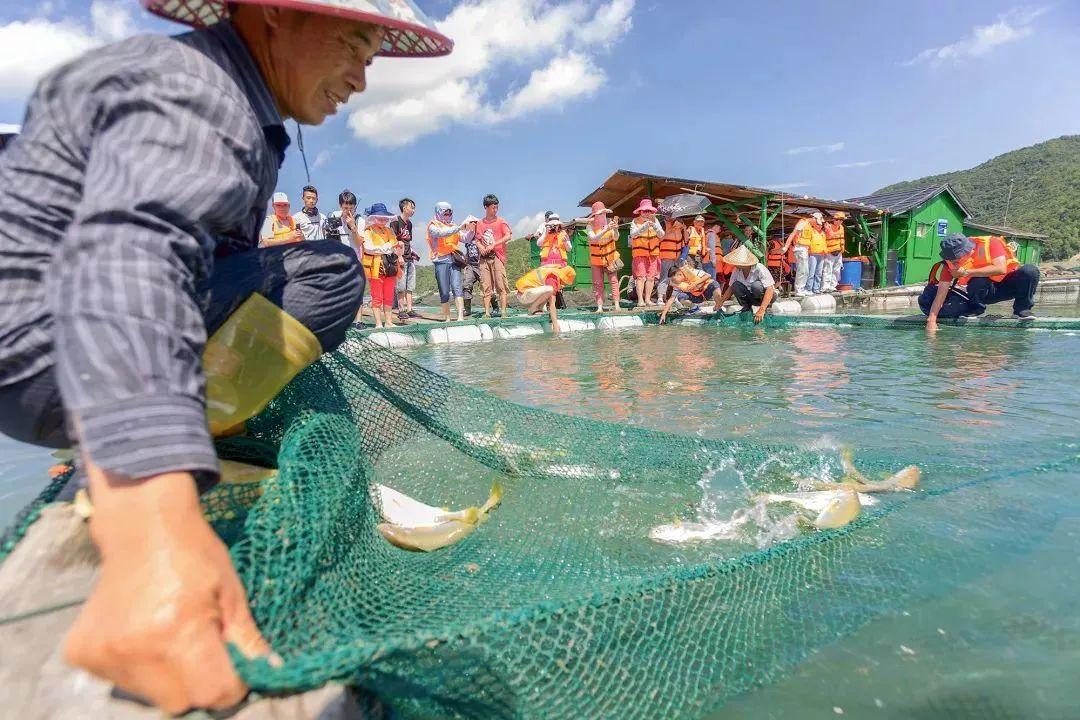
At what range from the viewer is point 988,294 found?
879cm

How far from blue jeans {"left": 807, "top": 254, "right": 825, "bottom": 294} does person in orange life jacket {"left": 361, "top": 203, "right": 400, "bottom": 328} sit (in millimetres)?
9225

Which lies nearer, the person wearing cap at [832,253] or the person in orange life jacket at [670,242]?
the person in orange life jacket at [670,242]

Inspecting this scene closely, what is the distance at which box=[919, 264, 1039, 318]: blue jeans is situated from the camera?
8.46 m

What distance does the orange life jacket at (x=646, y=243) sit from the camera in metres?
12.3

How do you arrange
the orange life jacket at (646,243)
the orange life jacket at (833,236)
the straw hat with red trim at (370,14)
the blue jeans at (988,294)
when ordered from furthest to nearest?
the orange life jacket at (833,236), the orange life jacket at (646,243), the blue jeans at (988,294), the straw hat with red trim at (370,14)

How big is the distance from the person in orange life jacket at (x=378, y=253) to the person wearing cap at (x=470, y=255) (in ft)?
5.25

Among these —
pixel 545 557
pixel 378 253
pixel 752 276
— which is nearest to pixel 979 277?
pixel 752 276

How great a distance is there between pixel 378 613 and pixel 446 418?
1.37m

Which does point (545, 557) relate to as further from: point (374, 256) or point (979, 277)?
point (979, 277)

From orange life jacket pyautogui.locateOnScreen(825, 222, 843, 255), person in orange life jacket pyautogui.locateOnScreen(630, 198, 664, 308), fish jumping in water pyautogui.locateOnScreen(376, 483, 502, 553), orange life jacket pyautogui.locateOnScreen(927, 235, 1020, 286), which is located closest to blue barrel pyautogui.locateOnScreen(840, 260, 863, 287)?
orange life jacket pyautogui.locateOnScreen(825, 222, 843, 255)

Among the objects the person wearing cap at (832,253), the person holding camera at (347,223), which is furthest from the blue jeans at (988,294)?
the person holding camera at (347,223)

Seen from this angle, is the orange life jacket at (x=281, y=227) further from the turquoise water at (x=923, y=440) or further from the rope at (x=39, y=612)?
the rope at (x=39, y=612)

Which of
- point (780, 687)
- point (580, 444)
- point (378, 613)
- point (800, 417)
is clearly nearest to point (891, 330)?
point (800, 417)

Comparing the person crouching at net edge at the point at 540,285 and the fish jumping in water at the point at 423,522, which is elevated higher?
the person crouching at net edge at the point at 540,285
